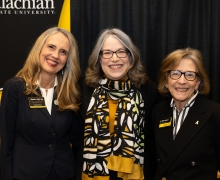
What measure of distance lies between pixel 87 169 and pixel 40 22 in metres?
1.48

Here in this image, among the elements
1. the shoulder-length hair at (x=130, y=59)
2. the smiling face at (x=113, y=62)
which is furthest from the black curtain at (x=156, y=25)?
the smiling face at (x=113, y=62)

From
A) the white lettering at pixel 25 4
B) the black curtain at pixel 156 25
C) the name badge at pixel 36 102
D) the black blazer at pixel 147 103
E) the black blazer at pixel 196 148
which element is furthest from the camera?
the black curtain at pixel 156 25

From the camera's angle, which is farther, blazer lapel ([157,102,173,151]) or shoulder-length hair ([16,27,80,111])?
shoulder-length hair ([16,27,80,111])

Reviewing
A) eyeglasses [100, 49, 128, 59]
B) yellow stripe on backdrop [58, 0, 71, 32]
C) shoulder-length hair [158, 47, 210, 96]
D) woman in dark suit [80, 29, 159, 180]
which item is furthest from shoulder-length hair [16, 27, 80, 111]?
shoulder-length hair [158, 47, 210, 96]

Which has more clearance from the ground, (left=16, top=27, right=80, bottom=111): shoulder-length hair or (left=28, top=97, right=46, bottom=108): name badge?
(left=16, top=27, right=80, bottom=111): shoulder-length hair

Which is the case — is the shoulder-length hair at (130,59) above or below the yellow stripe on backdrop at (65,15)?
below

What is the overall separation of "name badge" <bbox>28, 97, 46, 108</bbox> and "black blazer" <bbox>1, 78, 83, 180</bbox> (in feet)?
0.10

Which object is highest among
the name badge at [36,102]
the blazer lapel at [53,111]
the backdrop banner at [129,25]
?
the backdrop banner at [129,25]

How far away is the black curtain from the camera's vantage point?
10.6 ft

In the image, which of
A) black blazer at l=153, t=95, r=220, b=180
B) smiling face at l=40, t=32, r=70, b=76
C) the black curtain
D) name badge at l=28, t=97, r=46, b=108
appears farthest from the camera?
the black curtain

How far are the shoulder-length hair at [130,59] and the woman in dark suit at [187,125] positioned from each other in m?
0.23

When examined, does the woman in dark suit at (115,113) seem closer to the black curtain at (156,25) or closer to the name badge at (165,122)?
the name badge at (165,122)

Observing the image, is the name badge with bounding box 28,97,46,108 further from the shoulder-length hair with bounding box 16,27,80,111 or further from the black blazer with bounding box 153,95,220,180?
the black blazer with bounding box 153,95,220,180

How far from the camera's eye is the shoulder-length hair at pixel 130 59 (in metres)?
2.54
